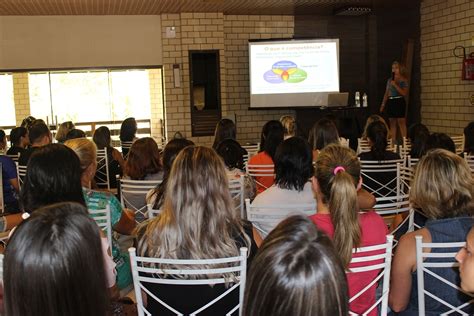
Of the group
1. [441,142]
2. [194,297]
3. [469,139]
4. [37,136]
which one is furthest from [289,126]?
[194,297]

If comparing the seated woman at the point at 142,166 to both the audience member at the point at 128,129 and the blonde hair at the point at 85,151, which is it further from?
the audience member at the point at 128,129

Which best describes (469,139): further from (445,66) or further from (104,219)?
(445,66)

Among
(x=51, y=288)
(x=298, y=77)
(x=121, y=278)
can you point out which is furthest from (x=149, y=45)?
(x=51, y=288)

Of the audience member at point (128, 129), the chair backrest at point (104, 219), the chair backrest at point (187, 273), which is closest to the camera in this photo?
the chair backrest at point (187, 273)

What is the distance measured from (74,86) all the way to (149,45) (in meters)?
1.66

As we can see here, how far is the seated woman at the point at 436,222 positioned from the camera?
231 centimetres

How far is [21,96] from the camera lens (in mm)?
10078

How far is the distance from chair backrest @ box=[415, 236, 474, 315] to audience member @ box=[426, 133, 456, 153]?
7.94 ft

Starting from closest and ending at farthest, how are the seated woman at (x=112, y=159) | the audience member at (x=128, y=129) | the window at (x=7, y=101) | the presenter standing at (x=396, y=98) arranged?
the seated woman at (x=112, y=159) → the audience member at (x=128, y=129) → the window at (x=7, y=101) → the presenter standing at (x=396, y=98)

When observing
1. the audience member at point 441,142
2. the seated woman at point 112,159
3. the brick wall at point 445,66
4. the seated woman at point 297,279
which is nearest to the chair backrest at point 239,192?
the audience member at point 441,142

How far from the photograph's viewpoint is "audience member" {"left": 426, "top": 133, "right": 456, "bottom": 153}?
4.59 meters

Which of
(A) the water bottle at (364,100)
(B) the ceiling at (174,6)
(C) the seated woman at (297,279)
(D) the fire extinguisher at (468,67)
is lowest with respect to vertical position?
(C) the seated woman at (297,279)

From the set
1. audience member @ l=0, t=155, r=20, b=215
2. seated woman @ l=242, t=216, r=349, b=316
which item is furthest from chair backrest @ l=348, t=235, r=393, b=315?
audience member @ l=0, t=155, r=20, b=215

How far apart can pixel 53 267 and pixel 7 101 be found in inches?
383
